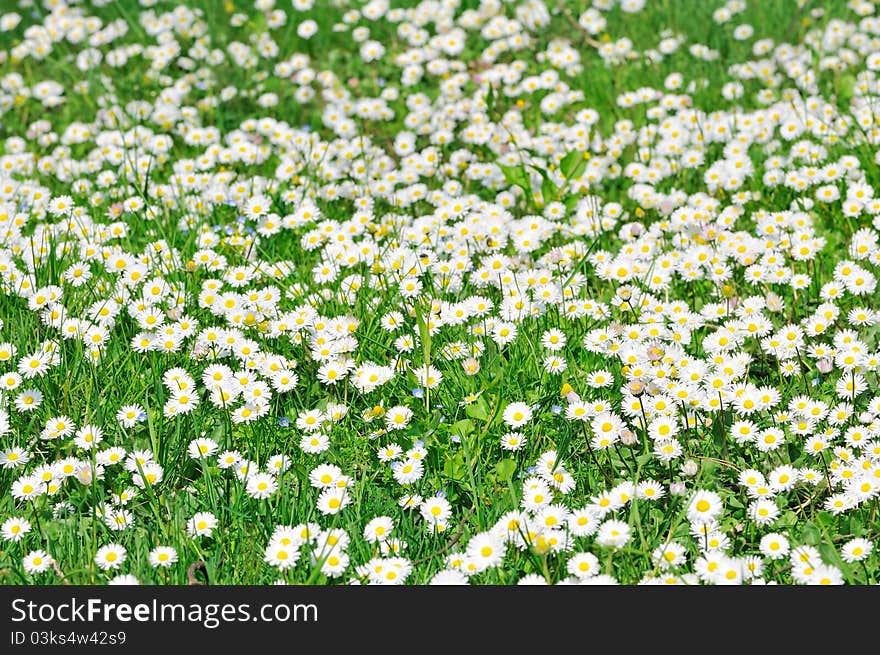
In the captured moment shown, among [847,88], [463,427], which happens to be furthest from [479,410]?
[847,88]

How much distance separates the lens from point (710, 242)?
183 inches

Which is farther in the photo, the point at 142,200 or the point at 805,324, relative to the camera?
the point at 142,200

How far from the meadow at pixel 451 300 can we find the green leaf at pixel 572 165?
0.02 m

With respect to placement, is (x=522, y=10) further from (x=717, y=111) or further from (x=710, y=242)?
(x=710, y=242)

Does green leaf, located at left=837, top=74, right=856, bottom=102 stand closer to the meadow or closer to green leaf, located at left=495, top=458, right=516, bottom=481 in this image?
the meadow

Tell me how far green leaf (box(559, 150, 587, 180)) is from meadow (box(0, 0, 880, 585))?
20 millimetres

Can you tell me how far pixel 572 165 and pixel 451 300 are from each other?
3.96 feet

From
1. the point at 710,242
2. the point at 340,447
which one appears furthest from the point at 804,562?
the point at 710,242

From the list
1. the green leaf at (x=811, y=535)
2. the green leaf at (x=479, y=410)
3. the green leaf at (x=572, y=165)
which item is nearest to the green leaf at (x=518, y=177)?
the green leaf at (x=572, y=165)

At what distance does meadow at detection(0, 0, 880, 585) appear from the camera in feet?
11.0

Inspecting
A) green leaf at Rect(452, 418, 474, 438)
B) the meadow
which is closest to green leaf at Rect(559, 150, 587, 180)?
the meadow

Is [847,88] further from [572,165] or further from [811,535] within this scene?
[811,535]

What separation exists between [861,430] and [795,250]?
3.75ft

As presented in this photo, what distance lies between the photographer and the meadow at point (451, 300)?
11.0 ft
